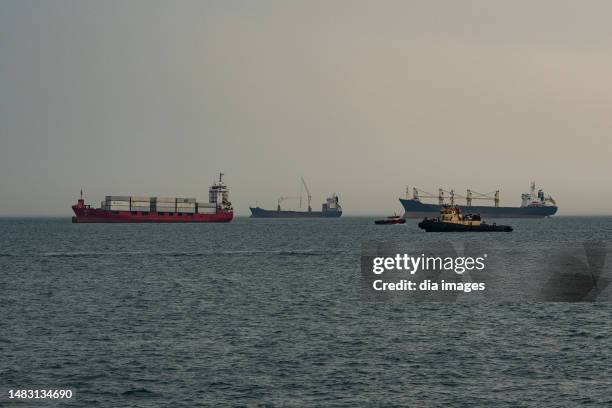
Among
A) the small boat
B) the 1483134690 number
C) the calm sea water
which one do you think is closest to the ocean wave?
the calm sea water

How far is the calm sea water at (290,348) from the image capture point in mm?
33156

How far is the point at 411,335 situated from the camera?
47.3 m

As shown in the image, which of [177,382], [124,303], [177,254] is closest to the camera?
[177,382]

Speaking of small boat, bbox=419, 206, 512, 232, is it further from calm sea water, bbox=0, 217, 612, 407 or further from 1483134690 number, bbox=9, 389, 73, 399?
1483134690 number, bbox=9, 389, 73, 399

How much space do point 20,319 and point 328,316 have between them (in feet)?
72.8

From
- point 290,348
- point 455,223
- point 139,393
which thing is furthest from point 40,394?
point 455,223

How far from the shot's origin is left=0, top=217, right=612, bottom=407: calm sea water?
33156 mm

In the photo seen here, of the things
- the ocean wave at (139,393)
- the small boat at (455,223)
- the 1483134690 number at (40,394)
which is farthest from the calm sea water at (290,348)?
the small boat at (455,223)

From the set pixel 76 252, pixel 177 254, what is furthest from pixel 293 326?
pixel 76 252

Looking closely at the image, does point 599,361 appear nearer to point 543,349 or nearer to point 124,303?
point 543,349

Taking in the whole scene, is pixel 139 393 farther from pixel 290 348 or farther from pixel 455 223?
pixel 455 223

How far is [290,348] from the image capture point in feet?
140

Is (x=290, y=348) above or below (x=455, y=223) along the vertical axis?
below

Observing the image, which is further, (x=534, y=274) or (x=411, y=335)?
(x=534, y=274)
